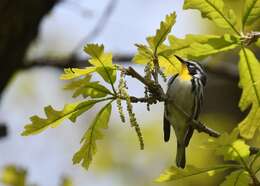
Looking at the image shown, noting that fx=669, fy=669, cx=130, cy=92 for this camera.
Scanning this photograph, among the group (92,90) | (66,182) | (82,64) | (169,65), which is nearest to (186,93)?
(66,182)

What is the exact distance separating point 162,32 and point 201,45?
3.9 inches

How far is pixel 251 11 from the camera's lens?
5.15 feet

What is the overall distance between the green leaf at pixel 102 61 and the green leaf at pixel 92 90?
28mm

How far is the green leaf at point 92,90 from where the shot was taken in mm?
1624

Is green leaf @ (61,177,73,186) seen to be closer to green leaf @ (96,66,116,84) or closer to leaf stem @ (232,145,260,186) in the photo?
green leaf @ (96,66,116,84)

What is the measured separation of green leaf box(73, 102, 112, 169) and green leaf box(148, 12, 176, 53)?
0.19 meters

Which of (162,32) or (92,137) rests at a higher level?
(162,32)

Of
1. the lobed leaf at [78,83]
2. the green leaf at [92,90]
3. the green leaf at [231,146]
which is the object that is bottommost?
the green leaf at [231,146]

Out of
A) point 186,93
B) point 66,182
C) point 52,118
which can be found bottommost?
point 66,182

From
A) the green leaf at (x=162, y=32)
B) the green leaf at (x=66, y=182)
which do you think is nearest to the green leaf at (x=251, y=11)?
the green leaf at (x=162, y=32)

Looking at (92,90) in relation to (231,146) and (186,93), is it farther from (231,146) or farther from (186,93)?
(186,93)

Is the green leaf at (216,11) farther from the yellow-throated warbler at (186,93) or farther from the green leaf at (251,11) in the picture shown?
the yellow-throated warbler at (186,93)

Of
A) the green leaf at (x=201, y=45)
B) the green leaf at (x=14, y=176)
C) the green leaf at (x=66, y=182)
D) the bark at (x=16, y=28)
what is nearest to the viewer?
the green leaf at (x=201, y=45)

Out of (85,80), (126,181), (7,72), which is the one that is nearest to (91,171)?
(126,181)
